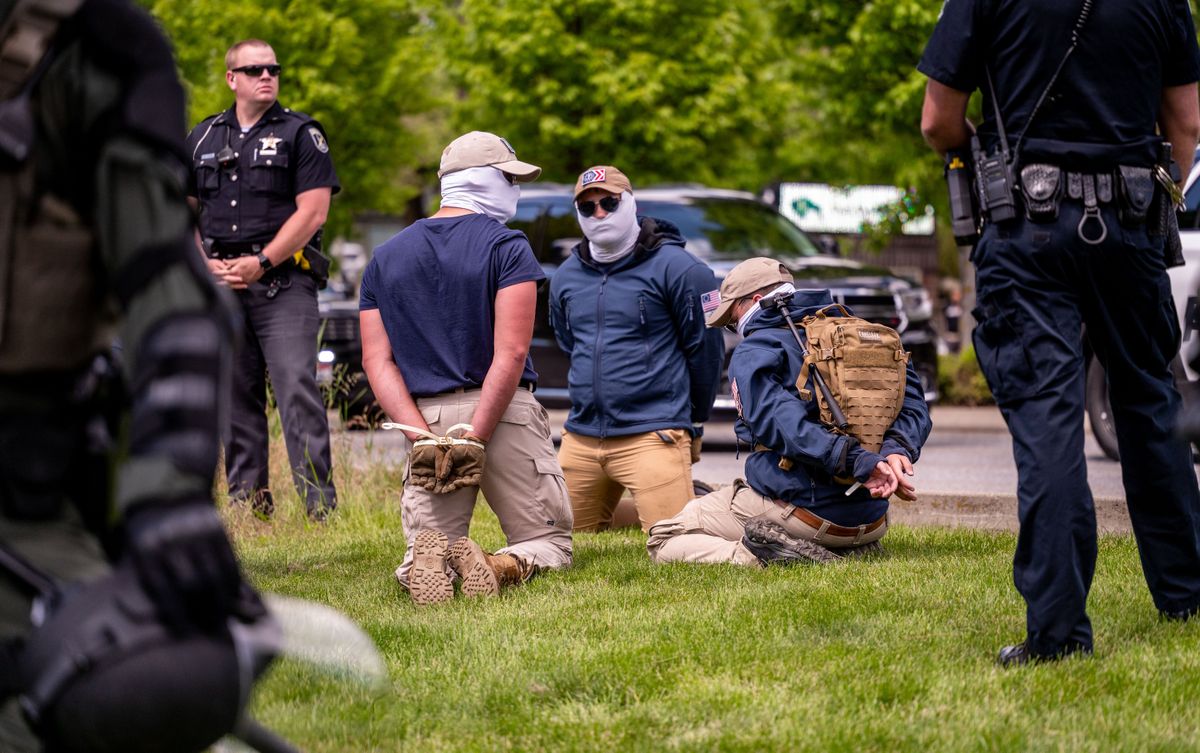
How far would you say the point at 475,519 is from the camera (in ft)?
25.5

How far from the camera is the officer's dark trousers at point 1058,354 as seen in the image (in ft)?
13.1

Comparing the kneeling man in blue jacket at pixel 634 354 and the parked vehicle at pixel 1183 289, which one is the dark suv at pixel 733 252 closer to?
the parked vehicle at pixel 1183 289

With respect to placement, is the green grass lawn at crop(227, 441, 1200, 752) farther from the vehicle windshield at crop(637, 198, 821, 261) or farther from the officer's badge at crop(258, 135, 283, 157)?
the vehicle windshield at crop(637, 198, 821, 261)

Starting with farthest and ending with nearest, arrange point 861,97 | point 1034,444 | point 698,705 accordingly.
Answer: point 861,97 < point 1034,444 < point 698,705

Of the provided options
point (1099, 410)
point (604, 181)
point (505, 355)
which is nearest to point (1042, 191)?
point (505, 355)

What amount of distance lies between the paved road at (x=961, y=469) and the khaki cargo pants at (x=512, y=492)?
225 centimetres

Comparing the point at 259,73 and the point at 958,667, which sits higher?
the point at 259,73

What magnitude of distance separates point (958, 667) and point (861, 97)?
44.4 feet

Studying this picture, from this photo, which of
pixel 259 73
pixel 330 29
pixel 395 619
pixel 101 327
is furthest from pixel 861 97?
pixel 101 327

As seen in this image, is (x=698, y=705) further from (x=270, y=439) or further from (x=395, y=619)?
(x=270, y=439)

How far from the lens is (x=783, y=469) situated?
5941mm

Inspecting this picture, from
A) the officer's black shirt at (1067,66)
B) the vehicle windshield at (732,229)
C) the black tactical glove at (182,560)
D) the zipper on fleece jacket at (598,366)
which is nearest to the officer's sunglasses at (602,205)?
the zipper on fleece jacket at (598,366)

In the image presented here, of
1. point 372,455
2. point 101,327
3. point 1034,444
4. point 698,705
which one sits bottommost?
point 372,455

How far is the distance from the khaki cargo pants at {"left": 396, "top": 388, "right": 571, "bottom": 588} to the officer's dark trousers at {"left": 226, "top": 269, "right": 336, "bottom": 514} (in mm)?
1712
